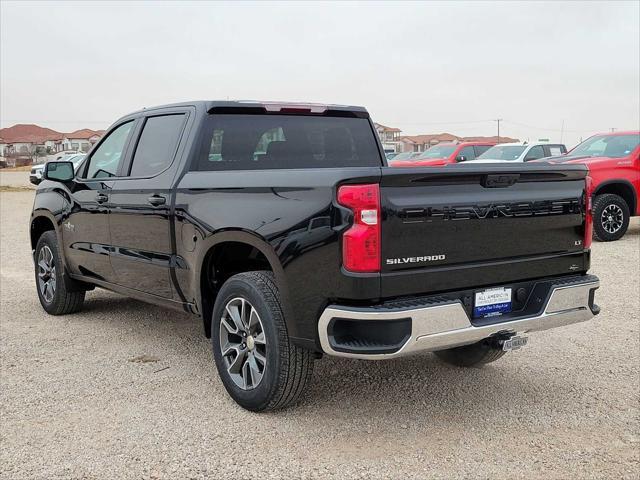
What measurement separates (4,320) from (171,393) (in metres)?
2.89

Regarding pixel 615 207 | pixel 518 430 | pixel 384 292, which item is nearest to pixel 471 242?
pixel 384 292

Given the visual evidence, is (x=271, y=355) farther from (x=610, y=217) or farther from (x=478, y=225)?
(x=610, y=217)

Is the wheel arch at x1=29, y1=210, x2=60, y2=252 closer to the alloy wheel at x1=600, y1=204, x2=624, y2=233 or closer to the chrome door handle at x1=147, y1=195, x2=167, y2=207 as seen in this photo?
the chrome door handle at x1=147, y1=195, x2=167, y2=207

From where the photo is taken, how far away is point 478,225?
361cm

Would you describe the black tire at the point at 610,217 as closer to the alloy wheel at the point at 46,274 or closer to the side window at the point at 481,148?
the alloy wheel at the point at 46,274

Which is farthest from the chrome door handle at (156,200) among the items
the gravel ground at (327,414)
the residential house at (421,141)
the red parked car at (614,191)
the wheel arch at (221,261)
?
the residential house at (421,141)

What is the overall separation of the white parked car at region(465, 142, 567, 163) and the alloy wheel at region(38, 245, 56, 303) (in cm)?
1317

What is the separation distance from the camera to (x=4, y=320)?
253 inches

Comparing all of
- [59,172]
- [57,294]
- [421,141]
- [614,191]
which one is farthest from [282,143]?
[421,141]

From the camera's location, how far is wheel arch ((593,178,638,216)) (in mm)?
10922

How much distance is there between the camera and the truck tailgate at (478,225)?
11.0 feet

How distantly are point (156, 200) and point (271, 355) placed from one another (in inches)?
62.2

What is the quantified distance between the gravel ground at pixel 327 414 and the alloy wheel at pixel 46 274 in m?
0.67

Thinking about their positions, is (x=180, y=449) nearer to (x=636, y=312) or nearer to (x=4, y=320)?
(x=4, y=320)
